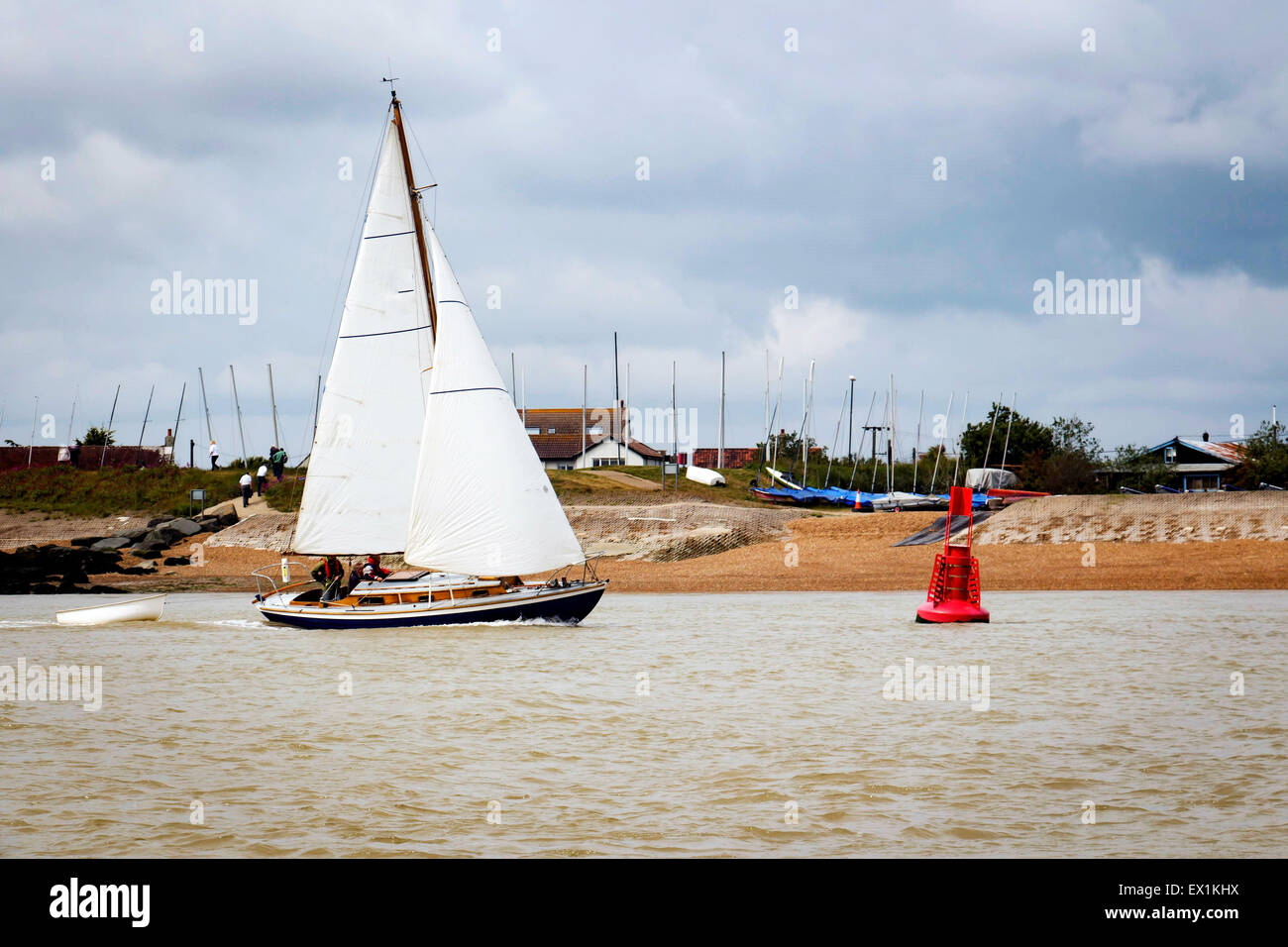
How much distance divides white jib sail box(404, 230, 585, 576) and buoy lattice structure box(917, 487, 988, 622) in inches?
390

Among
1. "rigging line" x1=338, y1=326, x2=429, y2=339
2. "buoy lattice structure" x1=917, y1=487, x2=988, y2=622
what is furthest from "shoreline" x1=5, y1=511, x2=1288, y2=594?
"rigging line" x1=338, y1=326, x2=429, y2=339

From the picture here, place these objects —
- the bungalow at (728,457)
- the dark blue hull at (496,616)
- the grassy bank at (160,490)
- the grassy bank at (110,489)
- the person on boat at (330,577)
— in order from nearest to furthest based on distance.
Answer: the dark blue hull at (496,616) → the person on boat at (330,577) → the grassy bank at (160,490) → the grassy bank at (110,489) → the bungalow at (728,457)

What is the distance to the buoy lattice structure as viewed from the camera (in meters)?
31.6

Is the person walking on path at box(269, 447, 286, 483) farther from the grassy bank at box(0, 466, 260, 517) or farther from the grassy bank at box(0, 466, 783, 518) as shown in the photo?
the grassy bank at box(0, 466, 260, 517)

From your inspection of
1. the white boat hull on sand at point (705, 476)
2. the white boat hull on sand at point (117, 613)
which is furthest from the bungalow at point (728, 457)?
the white boat hull on sand at point (117, 613)

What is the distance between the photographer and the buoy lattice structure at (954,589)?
104ft

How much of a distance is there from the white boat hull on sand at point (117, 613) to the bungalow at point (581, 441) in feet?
216

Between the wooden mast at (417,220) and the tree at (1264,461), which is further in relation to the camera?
the tree at (1264,461)

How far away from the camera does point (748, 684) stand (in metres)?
21.0

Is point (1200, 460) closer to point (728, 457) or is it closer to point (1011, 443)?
point (1011, 443)

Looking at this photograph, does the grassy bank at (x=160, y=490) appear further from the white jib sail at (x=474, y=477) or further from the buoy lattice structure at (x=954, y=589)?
the white jib sail at (x=474, y=477)
